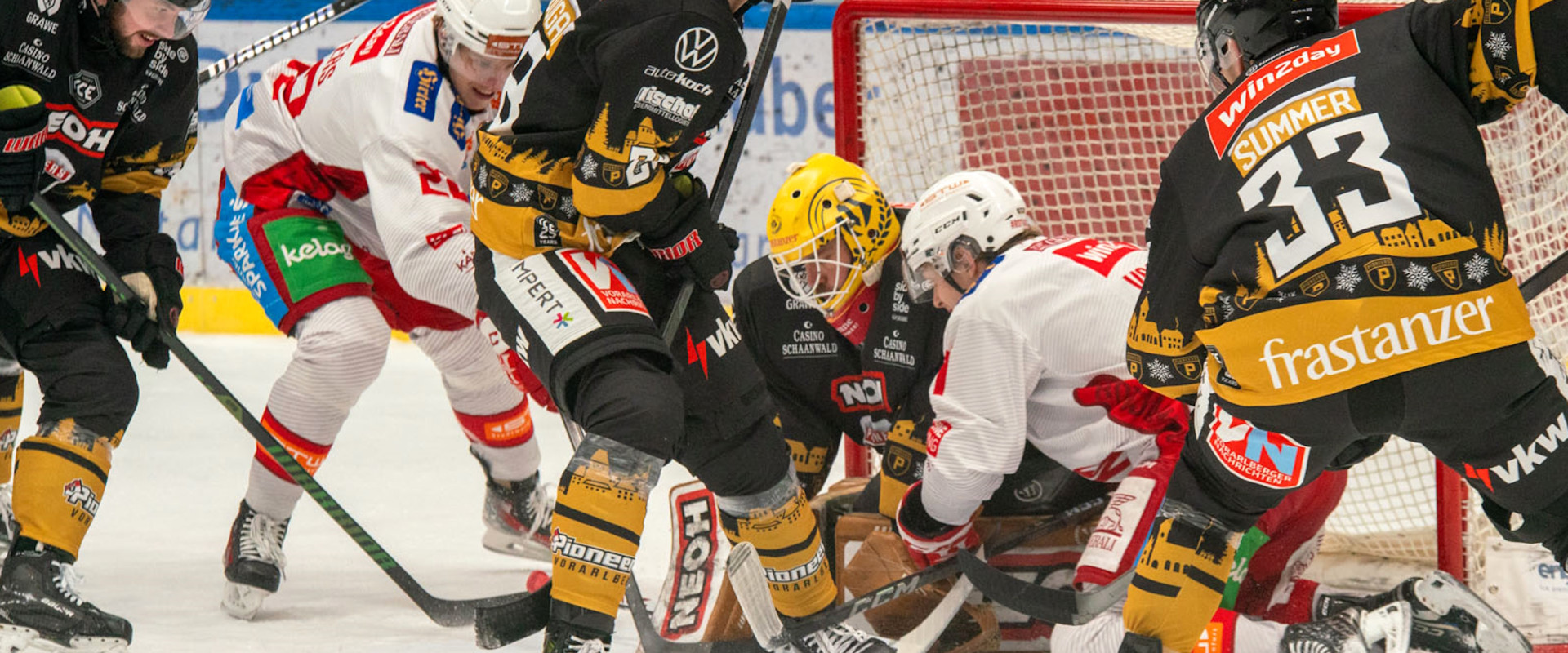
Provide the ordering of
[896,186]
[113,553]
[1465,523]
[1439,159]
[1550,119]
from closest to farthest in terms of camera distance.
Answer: [1439,159] → [1465,523] → [1550,119] → [113,553] → [896,186]

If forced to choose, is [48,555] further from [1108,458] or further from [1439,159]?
[1439,159]

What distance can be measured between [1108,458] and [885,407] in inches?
23.3

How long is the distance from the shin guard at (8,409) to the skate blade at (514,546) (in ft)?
3.37

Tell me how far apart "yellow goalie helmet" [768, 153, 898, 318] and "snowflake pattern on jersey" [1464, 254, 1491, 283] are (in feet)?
4.48

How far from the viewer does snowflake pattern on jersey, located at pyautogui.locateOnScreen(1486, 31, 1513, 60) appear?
1704 mm

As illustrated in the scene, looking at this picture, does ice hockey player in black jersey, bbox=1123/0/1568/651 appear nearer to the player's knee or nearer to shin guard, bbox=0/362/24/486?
the player's knee

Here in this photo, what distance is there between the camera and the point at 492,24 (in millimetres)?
2914

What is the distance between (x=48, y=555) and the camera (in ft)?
8.21

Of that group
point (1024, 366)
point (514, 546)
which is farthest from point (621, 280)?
point (514, 546)

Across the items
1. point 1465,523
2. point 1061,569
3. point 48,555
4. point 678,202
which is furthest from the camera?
point 1465,523

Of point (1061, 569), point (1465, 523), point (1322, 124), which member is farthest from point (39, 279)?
point (1465, 523)

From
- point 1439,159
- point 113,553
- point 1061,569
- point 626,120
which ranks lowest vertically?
point 113,553

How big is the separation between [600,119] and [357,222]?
4.24ft

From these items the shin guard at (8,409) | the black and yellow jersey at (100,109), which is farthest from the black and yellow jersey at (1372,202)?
the shin guard at (8,409)
